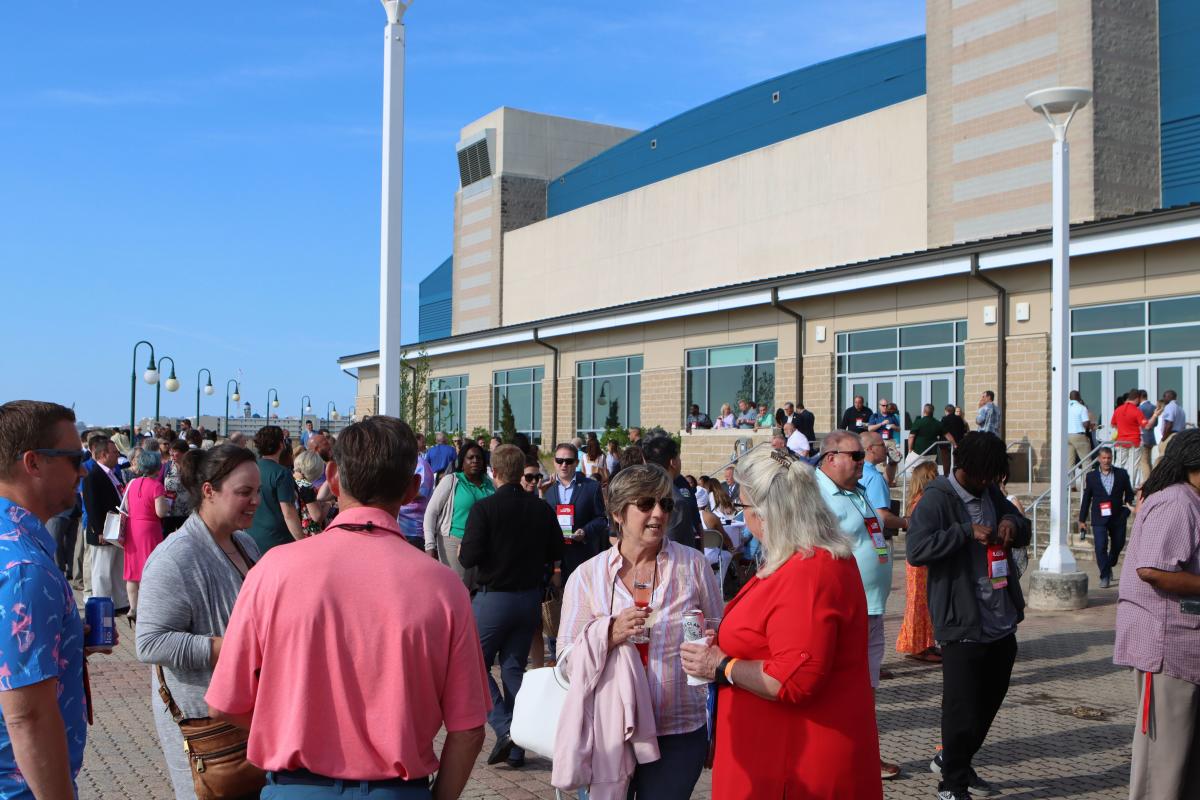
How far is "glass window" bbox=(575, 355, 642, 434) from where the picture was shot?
34094 millimetres

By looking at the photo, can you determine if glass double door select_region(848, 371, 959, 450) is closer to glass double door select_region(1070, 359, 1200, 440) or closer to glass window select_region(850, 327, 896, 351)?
glass window select_region(850, 327, 896, 351)

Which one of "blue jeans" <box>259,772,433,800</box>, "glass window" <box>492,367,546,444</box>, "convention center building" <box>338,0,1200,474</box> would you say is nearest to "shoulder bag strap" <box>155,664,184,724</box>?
"blue jeans" <box>259,772,433,800</box>

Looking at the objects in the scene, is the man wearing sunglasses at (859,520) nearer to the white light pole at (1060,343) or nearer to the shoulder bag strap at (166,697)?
the shoulder bag strap at (166,697)

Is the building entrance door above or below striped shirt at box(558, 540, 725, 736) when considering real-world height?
above

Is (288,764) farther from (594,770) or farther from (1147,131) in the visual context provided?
(1147,131)

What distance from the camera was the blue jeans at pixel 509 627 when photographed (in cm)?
676

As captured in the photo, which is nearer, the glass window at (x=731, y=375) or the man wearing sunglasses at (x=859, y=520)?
the man wearing sunglasses at (x=859, y=520)

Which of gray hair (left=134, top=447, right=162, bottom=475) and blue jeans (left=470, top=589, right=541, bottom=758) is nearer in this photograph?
blue jeans (left=470, top=589, right=541, bottom=758)

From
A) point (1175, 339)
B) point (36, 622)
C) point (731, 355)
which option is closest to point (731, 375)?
point (731, 355)

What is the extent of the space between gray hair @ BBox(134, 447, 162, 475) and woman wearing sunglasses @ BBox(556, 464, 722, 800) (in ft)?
24.1

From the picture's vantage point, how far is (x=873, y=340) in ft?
85.3

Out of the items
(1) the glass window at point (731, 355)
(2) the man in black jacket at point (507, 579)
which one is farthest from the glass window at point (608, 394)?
(2) the man in black jacket at point (507, 579)

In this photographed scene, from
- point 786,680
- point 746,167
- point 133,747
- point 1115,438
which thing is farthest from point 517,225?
point 786,680

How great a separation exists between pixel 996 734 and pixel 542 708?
184 inches
